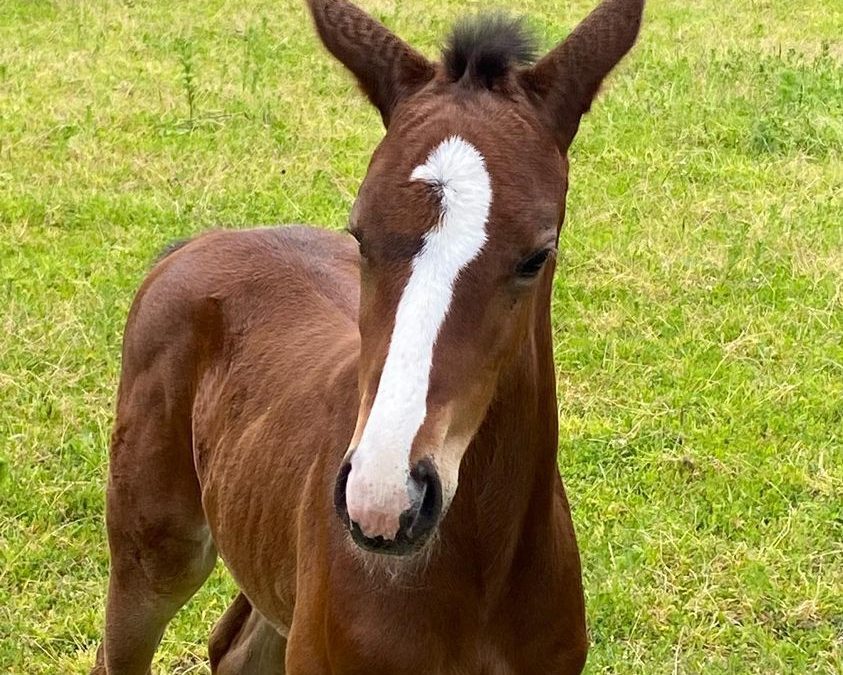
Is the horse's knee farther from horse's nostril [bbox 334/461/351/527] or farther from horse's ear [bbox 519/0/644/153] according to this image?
horse's ear [bbox 519/0/644/153]

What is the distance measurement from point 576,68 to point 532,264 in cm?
45

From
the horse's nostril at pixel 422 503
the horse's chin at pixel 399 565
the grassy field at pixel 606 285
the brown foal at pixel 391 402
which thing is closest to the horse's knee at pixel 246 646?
the brown foal at pixel 391 402

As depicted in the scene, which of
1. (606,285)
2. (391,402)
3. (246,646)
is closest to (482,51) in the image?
(391,402)

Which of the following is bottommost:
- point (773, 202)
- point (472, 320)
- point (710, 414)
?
point (710, 414)

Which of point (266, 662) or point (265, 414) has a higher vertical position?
point (265, 414)

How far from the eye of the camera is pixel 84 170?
25.3 feet

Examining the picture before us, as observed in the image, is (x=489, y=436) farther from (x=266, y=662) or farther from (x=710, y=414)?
(x=710, y=414)

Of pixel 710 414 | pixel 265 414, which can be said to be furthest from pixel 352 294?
pixel 710 414

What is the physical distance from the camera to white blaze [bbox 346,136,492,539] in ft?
6.53

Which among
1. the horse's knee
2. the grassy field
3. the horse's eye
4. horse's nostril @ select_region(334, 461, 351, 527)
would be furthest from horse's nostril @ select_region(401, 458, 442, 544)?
the horse's knee

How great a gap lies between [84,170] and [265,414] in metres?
4.98

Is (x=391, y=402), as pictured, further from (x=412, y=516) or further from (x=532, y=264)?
(x=532, y=264)

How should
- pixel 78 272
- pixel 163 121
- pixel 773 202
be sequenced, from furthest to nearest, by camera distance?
1. pixel 163 121
2. pixel 773 202
3. pixel 78 272

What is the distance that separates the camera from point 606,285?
20.5 feet
